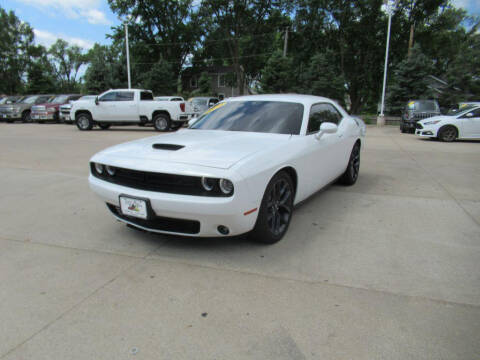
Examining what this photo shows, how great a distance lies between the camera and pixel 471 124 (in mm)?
12609

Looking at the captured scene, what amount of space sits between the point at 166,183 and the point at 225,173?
567mm

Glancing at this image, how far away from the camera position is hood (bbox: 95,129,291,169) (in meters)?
3.07

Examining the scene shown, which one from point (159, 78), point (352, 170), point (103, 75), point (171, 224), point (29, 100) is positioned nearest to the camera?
point (171, 224)

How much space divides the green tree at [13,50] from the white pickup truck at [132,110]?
43850 mm

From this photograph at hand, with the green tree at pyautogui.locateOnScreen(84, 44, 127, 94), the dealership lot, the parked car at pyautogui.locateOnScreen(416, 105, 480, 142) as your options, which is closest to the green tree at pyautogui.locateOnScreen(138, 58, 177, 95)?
the green tree at pyautogui.locateOnScreen(84, 44, 127, 94)

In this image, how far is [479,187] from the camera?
19.8 feet

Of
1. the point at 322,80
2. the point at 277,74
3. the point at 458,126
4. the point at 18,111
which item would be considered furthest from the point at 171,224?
the point at 277,74

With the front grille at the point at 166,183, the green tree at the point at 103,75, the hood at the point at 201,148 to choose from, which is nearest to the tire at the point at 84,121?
the hood at the point at 201,148

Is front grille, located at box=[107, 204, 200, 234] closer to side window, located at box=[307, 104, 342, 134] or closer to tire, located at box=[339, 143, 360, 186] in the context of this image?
side window, located at box=[307, 104, 342, 134]

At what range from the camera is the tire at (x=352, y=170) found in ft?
19.0

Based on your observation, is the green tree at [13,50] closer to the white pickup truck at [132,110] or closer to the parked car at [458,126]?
the white pickup truck at [132,110]

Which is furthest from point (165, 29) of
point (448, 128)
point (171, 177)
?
point (171, 177)

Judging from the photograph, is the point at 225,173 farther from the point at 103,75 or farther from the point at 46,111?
the point at 103,75

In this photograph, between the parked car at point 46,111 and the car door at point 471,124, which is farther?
the parked car at point 46,111
